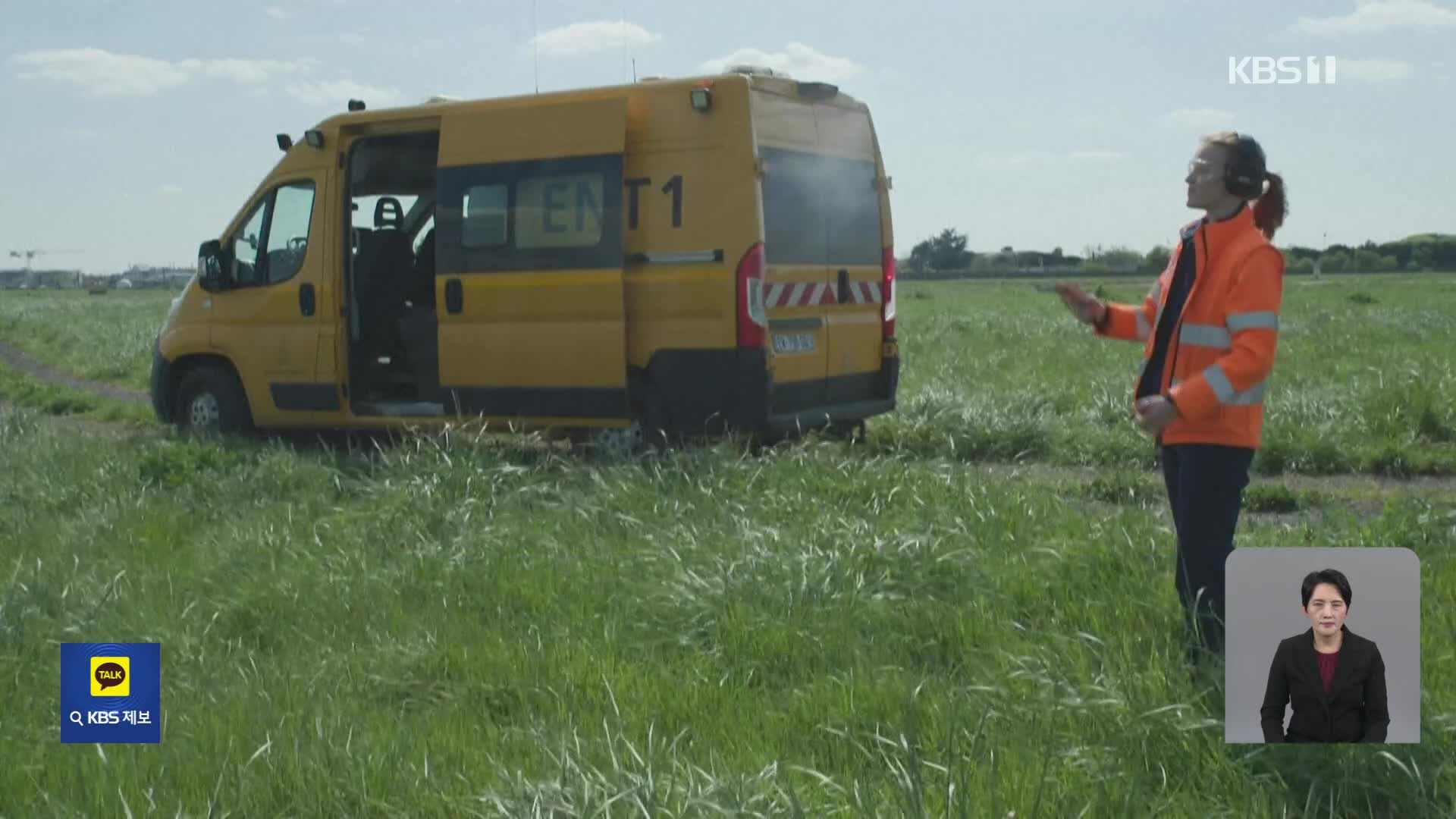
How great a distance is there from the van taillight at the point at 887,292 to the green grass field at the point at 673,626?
95 cm

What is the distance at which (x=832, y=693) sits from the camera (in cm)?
416

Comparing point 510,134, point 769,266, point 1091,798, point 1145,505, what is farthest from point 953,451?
point 1091,798

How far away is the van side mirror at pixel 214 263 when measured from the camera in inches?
431

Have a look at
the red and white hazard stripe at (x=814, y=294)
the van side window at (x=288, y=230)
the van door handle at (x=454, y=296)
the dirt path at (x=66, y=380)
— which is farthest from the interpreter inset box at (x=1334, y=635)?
the dirt path at (x=66, y=380)

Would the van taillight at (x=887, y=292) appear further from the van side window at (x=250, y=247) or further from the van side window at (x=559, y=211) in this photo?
the van side window at (x=250, y=247)

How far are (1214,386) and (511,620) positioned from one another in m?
2.64

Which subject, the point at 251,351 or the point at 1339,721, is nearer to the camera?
the point at 1339,721

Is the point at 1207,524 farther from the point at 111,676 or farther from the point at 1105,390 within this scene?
the point at 1105,390

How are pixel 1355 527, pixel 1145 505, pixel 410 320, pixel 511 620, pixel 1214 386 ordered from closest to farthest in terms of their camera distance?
pixel 1214 386 → pixel 511 620 → pixel 1355 527 → pixel 1145 505 → pixel 410 320

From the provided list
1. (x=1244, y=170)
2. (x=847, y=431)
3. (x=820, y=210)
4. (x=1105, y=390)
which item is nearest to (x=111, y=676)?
(x=1244, y=170)

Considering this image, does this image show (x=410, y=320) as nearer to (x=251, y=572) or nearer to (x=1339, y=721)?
(x=251, y=572)

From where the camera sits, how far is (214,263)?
11.0m

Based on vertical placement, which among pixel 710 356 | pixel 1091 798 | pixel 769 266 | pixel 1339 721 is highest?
pixel 769 266

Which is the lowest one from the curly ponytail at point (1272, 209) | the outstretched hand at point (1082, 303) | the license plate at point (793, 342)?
the license plate at point (793, 342)
